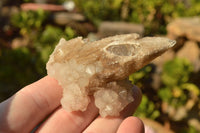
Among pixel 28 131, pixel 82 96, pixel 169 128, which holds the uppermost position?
pixel 82 96

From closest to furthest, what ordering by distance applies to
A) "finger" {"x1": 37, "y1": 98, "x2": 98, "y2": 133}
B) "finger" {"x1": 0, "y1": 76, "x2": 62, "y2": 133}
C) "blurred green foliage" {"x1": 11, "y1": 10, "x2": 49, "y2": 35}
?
1. "finger" {"x1": 0, "y1": 76, "x2": 62, "y2": 133}
2. "finger" {"x1": 37, "y1": 98, "x2": 98, "y2": 133}
3. "blurred green foliage" {"x1": 11, "y1": 10, "x2": 49, "y2": 35}

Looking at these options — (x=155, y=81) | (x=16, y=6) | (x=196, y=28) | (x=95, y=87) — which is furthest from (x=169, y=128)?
(x=16, y=6)

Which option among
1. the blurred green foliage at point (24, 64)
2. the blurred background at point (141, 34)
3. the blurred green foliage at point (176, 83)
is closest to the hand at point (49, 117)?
the blurred background at point (141, 34)

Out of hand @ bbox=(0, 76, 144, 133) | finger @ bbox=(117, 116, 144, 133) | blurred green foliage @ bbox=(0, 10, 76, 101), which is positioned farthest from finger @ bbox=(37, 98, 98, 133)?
blurred green foliage @ bbox=(0, 10, 76, 101)

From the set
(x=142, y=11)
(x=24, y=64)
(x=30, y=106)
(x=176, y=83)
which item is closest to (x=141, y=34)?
(x=142, y=11)

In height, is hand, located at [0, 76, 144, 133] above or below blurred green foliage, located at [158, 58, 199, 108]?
above

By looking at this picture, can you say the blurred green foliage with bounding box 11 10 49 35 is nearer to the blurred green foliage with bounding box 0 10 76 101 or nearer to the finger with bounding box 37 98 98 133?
the blurred green foliage with bounding box 0 10 76 101

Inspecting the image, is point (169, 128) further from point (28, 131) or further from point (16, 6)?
point (16, 6)

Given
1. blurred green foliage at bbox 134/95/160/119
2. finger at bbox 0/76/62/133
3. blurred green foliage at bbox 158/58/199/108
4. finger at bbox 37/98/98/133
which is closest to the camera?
finger at bbox 0/76/62/133
